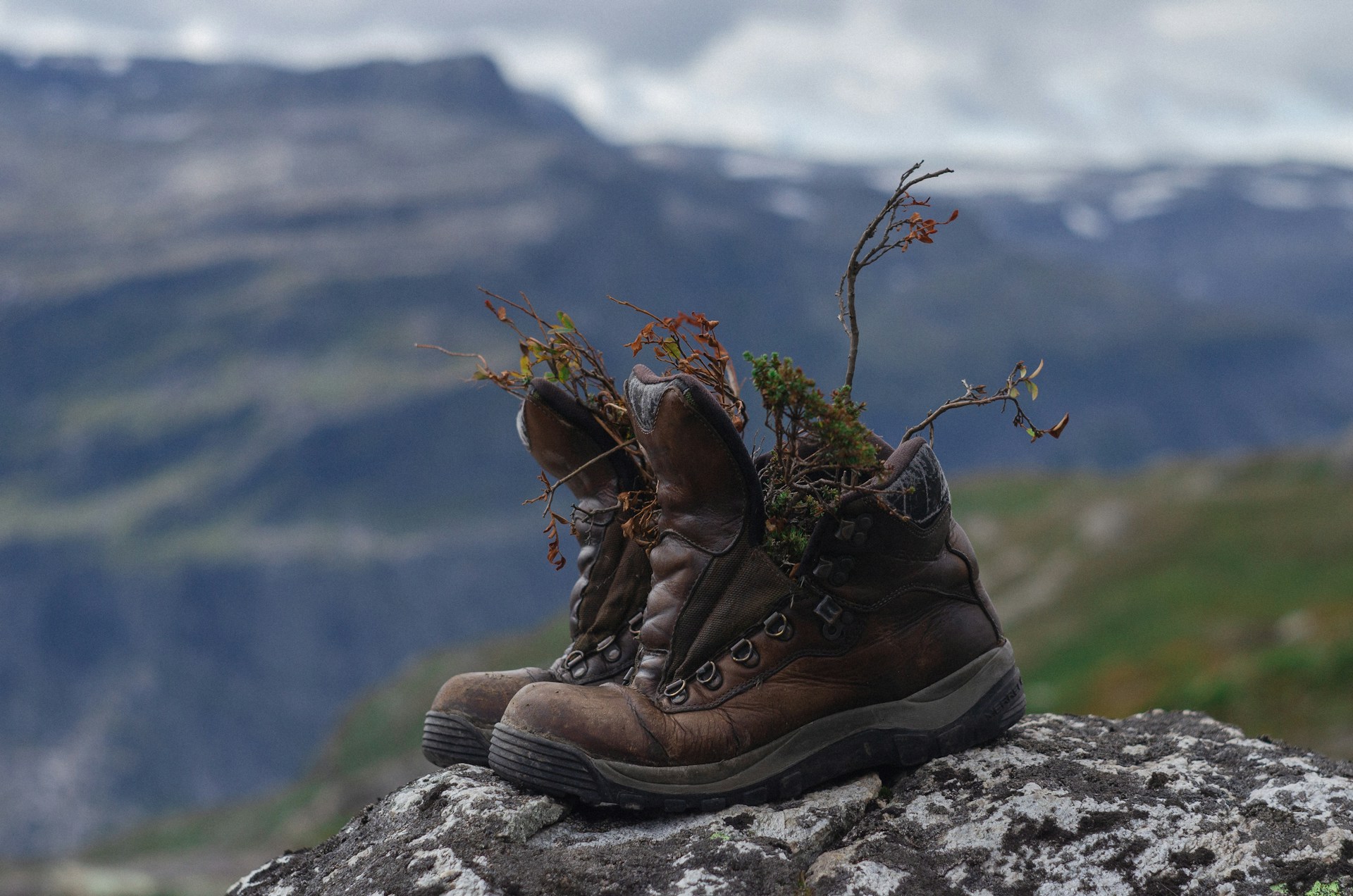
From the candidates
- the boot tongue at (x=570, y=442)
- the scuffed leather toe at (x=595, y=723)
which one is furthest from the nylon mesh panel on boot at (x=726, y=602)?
the boot tongue at (x=570, y=442)

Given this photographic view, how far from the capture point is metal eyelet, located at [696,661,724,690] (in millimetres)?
5566

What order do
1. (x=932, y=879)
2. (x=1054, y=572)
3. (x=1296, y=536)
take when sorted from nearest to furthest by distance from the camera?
(x=932, y=879) < (x=1296, y=536) < (x=1054, y=572)

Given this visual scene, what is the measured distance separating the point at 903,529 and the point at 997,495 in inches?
3322

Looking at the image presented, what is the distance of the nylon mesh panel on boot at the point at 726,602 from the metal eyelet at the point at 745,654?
48 mm

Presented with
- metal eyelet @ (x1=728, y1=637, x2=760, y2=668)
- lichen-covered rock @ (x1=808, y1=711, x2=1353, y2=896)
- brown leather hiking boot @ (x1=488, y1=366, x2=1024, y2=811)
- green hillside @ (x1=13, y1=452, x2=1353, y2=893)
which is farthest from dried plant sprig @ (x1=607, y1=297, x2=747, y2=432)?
green hillside @ (x1=13, y1=452, x2=1353, y2=893)

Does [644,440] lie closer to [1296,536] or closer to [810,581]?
[810,581]

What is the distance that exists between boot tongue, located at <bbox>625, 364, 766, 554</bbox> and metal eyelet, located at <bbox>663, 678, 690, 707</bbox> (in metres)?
0.68

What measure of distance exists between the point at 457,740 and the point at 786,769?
188cm

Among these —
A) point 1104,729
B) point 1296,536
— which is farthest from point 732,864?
point 1296,536

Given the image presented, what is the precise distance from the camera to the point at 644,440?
5.57 m

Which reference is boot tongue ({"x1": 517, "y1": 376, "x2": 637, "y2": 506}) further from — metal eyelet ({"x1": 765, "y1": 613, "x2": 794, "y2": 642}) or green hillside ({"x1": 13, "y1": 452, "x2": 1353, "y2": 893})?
green hillside ({"x1": 13, "y1": 452, "x2": 1353, "y2": 893})

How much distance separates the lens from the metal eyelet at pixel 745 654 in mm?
5586

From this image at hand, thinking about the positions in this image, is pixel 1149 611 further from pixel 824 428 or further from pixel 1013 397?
pixel 824 428

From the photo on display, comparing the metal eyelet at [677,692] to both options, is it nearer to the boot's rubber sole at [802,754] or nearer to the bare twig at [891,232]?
the boot's rubber sole at [802,754]
